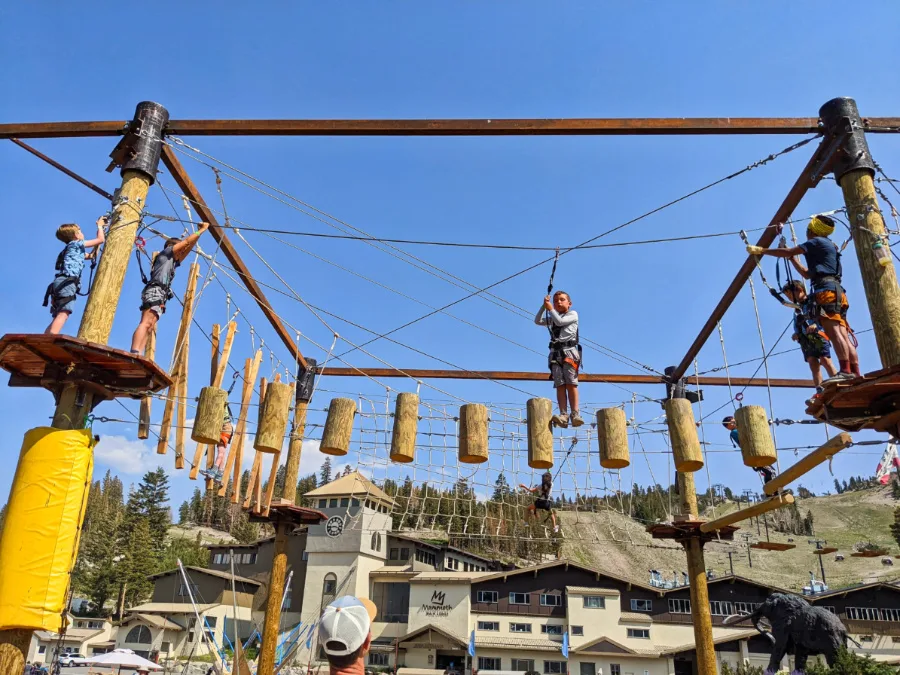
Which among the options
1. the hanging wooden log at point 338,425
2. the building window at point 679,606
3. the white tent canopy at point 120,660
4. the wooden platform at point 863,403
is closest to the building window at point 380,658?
the white tent canopy at point 120,660

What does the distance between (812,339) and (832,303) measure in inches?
20.4

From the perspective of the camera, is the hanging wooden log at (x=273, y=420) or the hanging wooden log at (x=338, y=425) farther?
the hanging wooden log at (x=338, y=425)

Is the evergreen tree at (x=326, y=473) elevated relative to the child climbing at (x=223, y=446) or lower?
elevated

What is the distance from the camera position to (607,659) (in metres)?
30.7

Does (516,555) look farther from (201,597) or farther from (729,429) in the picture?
(729,429)

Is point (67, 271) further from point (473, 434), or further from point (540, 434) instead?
point (540, 434)

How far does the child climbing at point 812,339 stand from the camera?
247 inches

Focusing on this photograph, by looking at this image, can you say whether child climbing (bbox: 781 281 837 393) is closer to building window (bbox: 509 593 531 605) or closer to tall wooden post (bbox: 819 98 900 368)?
tall wooden post (bbox: 819 98 900 368)

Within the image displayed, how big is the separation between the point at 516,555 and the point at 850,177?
209 feet

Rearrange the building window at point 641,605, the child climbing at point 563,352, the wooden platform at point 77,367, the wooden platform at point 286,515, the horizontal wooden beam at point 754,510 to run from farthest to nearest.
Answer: the building window at point 641,605 < the wooden platform at point 286,515 < the horizontal wooden beam at point 754,510 < the child climbing at point 563,352 < the wooden platform at point 77,367

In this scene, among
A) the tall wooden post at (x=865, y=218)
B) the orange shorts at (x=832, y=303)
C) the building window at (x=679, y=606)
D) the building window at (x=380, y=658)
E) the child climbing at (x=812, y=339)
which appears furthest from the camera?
the building window at (x=380, y=658)

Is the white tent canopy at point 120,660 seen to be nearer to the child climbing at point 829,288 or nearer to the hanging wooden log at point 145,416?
the hanging wooden log at point 145,416

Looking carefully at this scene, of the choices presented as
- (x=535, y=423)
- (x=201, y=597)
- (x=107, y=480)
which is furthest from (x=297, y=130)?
(x=107, y=480)

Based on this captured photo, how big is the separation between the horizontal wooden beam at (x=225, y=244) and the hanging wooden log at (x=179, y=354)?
671 mm
